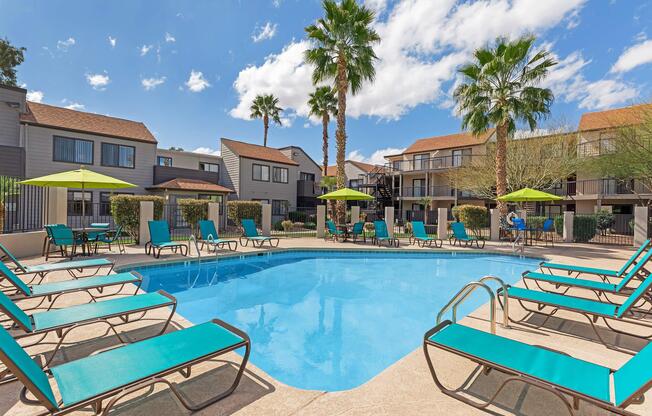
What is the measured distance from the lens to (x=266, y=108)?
35.2m

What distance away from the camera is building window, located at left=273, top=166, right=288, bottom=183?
28734 millimetres

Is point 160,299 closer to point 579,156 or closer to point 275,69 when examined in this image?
point 275,69

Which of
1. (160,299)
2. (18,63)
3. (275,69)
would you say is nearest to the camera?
(160,299)

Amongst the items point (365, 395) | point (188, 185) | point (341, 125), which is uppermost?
point (341, 125)

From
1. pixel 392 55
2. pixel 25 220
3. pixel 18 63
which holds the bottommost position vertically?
pixel 25 220

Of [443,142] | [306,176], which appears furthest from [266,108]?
[443,142]

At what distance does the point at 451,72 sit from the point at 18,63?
39.6 metres

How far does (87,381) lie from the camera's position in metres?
2.23

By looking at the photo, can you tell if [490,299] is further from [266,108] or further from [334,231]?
[266,108]

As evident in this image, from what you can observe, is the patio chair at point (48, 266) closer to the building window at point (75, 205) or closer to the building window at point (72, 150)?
the building window at point (75, 205)

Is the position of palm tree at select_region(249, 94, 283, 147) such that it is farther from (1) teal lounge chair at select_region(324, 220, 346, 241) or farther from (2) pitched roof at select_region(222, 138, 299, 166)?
(1) teal lounge chair at select_region(324, 220, 346, 241)

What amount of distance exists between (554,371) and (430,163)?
102 ft

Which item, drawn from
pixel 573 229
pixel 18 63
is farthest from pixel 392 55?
pixel 18 63

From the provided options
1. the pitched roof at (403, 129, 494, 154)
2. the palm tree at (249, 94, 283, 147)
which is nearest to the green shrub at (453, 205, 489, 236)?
the pitched roof at (403, 129, 494, 154)
